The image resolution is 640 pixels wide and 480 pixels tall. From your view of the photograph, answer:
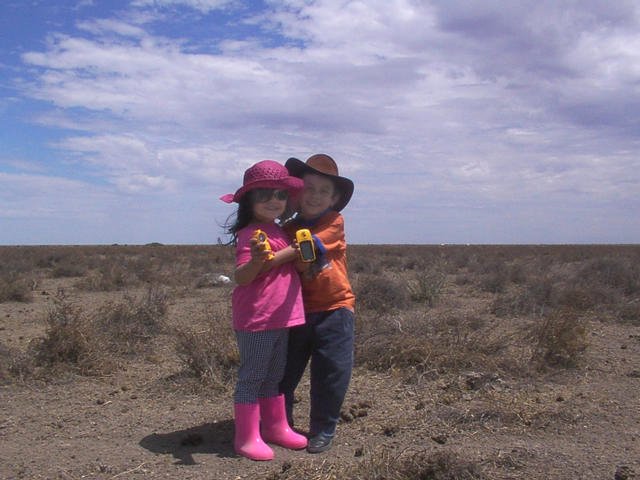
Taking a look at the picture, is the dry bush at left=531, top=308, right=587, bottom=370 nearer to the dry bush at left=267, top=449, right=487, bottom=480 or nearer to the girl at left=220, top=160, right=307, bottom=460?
the dry bush at left=267, top=449, right=487, bottom=480

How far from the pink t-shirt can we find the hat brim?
21cm

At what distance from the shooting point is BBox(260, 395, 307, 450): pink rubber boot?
12.9ft

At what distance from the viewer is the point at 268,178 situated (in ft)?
12.2

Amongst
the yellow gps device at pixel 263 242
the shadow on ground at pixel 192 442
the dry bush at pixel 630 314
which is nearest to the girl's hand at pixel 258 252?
the yellow gps device at pixel 263 242

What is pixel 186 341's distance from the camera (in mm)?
5801

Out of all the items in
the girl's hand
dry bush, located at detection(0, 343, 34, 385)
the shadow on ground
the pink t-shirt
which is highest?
the girl's hand

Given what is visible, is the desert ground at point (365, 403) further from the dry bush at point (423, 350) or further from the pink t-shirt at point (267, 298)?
the pink t-shirt at point (267, 298)

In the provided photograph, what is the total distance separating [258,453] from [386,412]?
1255 mm

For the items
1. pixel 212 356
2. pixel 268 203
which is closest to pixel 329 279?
pixel 268 203

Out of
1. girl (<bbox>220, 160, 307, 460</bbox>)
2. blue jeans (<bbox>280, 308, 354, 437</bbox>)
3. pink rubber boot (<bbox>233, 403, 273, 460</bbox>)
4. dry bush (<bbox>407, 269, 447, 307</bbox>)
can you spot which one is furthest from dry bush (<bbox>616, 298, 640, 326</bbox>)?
pink rubber boot (<bbox>233, 403, 273, 460</bbox>)

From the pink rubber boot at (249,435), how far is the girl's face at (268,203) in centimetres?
104

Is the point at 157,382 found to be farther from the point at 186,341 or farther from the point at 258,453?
the point at 258,453

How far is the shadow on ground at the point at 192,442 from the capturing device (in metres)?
3.92

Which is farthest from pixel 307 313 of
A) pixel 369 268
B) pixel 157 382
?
pixel 369 268
